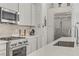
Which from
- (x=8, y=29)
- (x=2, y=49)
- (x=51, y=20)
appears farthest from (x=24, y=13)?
(x=51, y=20)

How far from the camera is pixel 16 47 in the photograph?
271 cm

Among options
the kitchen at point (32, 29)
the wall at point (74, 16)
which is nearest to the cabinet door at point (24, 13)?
the kitchen at point (32, 29)

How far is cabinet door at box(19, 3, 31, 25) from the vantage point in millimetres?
3459

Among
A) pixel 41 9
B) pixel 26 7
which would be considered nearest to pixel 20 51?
pixel 26 7

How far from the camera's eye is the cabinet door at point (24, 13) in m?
3.46

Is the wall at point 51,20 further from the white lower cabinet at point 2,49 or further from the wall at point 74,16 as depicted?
the white lower cabinet at point 2,49

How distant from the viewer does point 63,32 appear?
663cm

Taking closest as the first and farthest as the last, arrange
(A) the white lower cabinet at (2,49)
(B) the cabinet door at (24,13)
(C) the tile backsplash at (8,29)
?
(A) the white lower cabinet at (2,49)
(C) the tile backsplash at (8,29)
(B) the cabinet door at (24,13)

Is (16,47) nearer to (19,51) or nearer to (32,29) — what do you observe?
(19,51)

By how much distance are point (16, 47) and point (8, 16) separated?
0.76 m

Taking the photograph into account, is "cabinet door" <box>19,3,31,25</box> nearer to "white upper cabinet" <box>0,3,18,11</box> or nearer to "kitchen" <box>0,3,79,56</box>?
"kitchen" <box>0,3,79,56</box>

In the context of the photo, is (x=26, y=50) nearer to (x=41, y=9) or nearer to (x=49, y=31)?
(x=41, y=9)

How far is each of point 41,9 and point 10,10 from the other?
2.15 m

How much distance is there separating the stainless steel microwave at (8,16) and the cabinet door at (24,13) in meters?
0.26
